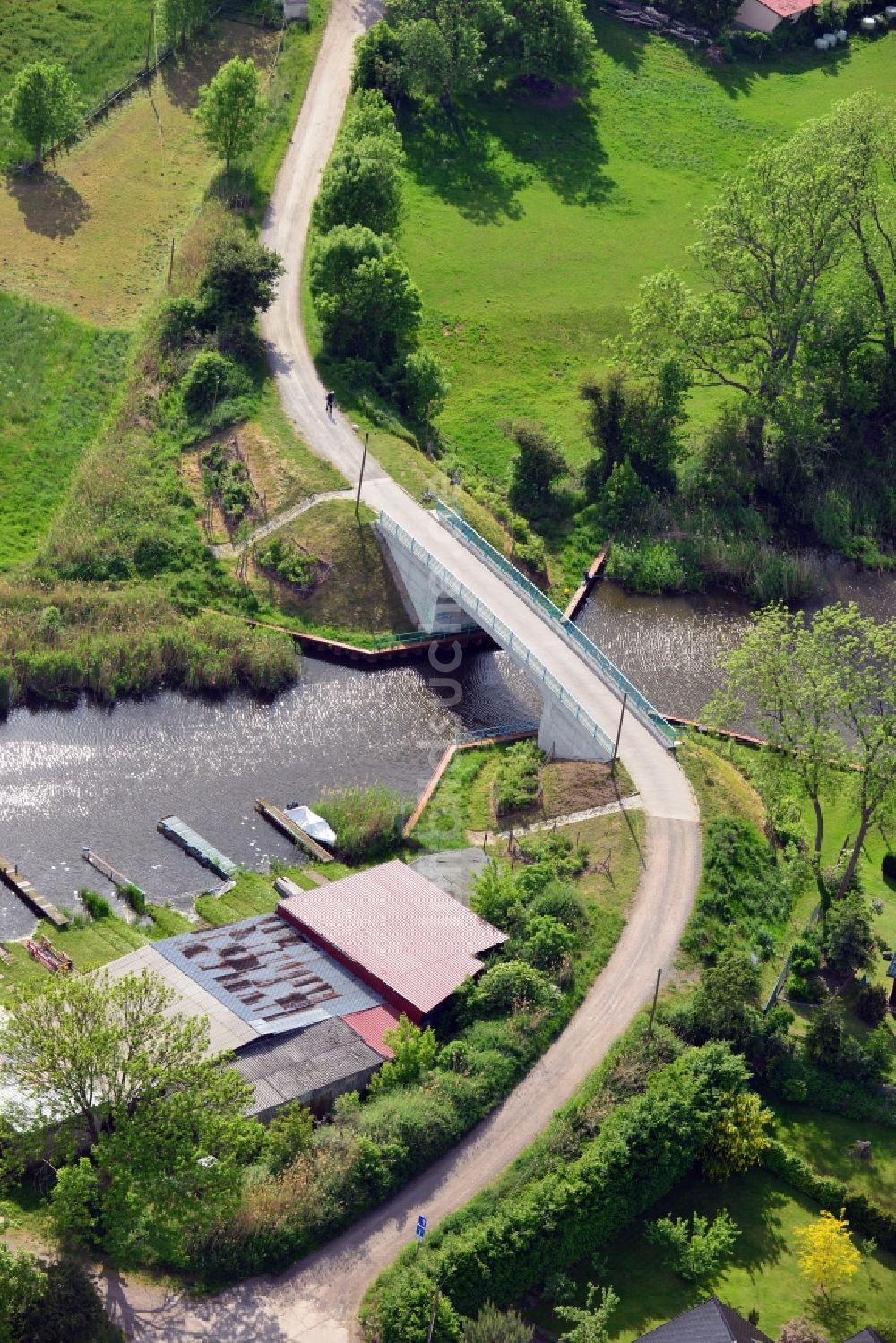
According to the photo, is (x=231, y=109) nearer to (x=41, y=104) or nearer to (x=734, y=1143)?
(x=41, y=104)

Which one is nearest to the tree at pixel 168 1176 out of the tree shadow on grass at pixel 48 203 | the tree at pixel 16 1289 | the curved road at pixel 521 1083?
the curved road at pixel 521 1083

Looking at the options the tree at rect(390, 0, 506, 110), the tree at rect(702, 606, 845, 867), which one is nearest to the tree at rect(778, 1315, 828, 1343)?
the tree at rect(702, 606, 845, 867)

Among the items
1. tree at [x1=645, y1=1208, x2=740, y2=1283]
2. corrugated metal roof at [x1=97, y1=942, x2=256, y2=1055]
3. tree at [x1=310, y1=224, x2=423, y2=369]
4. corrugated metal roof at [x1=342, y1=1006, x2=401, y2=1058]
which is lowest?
tree at [x1=645, y1=1208, x2=740, y2=1283]

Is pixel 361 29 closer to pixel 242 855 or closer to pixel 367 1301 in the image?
pixel 242 855

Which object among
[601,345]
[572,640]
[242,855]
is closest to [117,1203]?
[242,855]

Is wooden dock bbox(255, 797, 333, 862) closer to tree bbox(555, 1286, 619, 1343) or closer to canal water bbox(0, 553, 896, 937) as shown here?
canal water bbox(0, 553, 896, 937)
